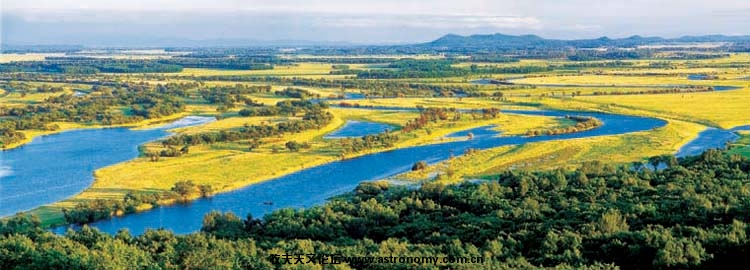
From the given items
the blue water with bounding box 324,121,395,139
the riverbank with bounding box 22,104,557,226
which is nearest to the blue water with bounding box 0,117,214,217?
the riverbank with bounding box 22,104,557,226

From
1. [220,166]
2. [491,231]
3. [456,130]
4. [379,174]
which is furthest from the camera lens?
[456,130]

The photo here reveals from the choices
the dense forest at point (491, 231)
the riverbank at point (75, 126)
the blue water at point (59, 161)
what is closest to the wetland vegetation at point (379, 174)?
the dense forest at point (491, 231)

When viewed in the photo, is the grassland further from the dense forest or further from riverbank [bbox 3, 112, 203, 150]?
the dense forest

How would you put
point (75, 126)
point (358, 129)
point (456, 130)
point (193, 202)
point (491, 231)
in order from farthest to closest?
point (75, 126), point (358, 129), point (456, 130), point (193, 202), point (491, 231)

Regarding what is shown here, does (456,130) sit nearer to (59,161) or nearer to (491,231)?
(59,161)

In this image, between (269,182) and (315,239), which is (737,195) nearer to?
(315,239)

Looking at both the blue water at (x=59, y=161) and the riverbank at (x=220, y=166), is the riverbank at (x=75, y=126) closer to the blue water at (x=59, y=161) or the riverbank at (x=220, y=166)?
the blue water at (x=59, y=161)

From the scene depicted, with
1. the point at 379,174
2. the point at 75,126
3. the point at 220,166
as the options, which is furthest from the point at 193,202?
the point at 75,126
